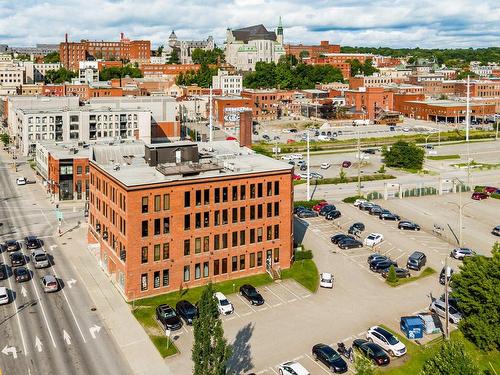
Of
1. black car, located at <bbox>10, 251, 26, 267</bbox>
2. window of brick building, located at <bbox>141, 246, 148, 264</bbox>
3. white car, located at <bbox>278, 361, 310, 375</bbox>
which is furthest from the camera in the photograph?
black car, located at <bbox>10, 251, 26, 267</bbox>

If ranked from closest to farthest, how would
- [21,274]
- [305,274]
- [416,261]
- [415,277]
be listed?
Answer: [21,274] → [305,274] → [415,277] → [416,261]

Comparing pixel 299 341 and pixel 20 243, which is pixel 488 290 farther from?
pixel 20 243

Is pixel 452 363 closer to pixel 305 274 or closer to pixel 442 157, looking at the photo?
pixel 305 274

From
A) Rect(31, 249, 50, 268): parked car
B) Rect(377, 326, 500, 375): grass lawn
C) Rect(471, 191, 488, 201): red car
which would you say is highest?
Rect(471, 191, 488, 201): red car

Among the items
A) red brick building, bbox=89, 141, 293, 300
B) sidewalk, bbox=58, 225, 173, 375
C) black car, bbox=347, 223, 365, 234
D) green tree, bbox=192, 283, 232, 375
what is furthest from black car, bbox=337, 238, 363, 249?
green tree, bbox=192, 283, 232, 375

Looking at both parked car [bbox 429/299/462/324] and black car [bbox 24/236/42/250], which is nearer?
parked car [bbox 429/299/462/324]

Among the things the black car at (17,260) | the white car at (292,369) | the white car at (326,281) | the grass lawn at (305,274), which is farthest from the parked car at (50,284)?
the white car at (326,281)

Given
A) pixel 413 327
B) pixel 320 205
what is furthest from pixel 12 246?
pixel 413 327

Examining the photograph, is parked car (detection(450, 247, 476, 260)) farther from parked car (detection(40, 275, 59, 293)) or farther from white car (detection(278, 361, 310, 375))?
parked car (detection(40, 275, 59, 293))
